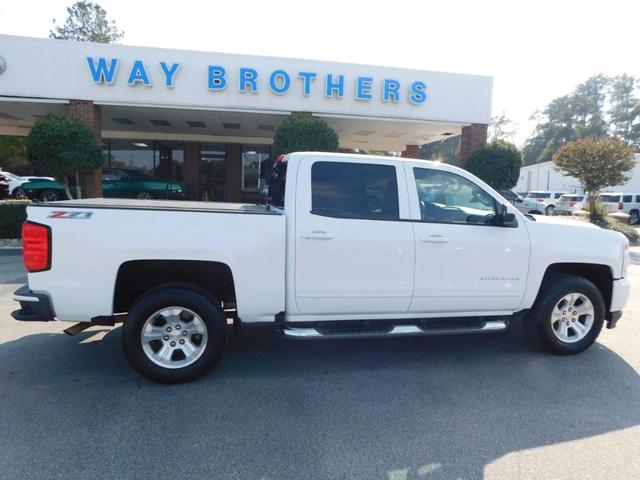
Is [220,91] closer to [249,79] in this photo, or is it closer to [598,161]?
[249,79]

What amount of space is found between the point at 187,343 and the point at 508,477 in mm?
2589

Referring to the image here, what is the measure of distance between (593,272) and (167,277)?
4381mm

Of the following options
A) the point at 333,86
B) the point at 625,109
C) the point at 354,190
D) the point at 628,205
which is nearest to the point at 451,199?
the point at 354,190

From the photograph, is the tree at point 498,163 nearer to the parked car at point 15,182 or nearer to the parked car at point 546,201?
the parked car at point 546,201

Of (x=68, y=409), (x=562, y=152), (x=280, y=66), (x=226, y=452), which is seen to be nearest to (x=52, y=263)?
(x=68, y=409)

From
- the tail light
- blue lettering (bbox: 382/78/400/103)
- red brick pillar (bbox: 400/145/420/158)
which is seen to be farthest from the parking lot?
red brick pillar (bbox: 400/145/420/158)

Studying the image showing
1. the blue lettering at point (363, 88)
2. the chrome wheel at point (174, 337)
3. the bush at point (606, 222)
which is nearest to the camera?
the chrome wheel at point (174, 337)

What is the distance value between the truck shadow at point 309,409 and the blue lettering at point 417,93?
11.2 metres

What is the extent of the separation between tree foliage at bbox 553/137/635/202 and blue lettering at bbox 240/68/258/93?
1302cm

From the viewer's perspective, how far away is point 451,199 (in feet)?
14.2

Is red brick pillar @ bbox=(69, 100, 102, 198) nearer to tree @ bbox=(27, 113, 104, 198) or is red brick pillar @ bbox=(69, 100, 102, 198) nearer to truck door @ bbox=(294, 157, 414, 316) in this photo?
tree @ bbox=(27, 113, 104, 198)

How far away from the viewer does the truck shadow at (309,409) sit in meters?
2.72

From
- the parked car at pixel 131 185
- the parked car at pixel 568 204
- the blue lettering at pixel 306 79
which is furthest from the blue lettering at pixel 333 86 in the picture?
the parked car at pixel 568 204

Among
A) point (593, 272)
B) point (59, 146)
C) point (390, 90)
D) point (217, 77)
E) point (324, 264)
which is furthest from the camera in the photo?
point (390, 90)
